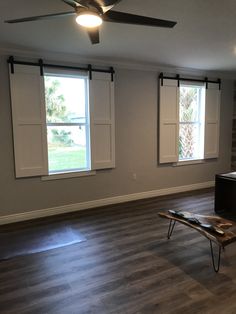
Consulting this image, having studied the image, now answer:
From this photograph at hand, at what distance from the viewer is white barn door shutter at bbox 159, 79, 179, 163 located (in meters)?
4.90

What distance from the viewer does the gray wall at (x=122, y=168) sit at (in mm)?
3717

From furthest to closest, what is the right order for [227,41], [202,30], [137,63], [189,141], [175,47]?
[189,141] < [137,63] < [175,47] < [227,41] < [202,30]

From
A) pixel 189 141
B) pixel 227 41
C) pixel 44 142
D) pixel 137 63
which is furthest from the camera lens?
pixel 189 141

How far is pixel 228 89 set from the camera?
573 centimetres

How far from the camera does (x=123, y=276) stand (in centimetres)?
240

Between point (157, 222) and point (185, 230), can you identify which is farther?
point (157, 222)

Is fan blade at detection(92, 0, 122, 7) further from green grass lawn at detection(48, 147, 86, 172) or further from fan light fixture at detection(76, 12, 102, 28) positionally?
green grass lawn at detection(48, 147, 86, 172)

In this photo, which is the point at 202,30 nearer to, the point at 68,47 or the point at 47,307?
the point at 68,47

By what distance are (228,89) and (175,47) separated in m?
2.73

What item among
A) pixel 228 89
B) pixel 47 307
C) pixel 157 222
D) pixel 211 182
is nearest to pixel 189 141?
pixel 211 182

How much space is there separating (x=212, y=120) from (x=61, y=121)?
3.39 meters

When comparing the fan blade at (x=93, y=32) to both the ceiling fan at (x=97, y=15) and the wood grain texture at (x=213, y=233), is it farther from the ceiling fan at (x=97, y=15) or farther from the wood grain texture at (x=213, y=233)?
the wood grain texture at (x=213, y=233)

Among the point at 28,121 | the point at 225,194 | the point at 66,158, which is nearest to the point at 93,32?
the point at 28,121

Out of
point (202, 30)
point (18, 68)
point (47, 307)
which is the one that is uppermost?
point (202, 30)
